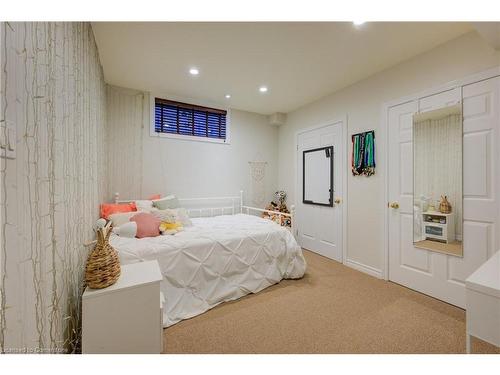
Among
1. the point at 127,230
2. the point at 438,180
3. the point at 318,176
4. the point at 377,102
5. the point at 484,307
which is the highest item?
the point at 377,102

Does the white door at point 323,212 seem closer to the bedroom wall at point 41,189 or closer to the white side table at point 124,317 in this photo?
the white side table at point 124,317

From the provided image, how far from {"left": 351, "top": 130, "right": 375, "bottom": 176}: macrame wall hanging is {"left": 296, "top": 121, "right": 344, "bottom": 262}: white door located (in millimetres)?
233

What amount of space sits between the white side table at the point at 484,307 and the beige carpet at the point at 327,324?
2.15 ft

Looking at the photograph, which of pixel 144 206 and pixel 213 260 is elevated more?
pixel 144 206

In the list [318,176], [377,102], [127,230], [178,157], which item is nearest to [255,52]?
[377,102]

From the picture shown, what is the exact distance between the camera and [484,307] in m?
0.99

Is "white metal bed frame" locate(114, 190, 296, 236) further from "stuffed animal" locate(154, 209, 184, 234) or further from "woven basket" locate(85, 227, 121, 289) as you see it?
"woven basket" locate(85, 227, 121, 289)

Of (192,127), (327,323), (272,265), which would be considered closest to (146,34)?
(192,127)

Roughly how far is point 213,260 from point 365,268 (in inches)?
78.8

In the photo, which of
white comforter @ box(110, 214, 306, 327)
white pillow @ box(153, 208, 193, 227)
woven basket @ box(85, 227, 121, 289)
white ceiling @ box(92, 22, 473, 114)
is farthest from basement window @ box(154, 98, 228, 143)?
woven basket @ box(85, 227, 121, 289)

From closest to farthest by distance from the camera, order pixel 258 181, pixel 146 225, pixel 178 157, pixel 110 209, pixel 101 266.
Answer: pixel 101 266 → pixel 146 225 → pixel 110 209 → pixel 178 157 → pixel 258 181

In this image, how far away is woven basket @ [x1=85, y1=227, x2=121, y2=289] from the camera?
120cm

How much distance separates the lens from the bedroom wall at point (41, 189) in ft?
2.30

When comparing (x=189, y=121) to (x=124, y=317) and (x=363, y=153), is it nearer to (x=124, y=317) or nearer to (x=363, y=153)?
(x=363, y=153)
